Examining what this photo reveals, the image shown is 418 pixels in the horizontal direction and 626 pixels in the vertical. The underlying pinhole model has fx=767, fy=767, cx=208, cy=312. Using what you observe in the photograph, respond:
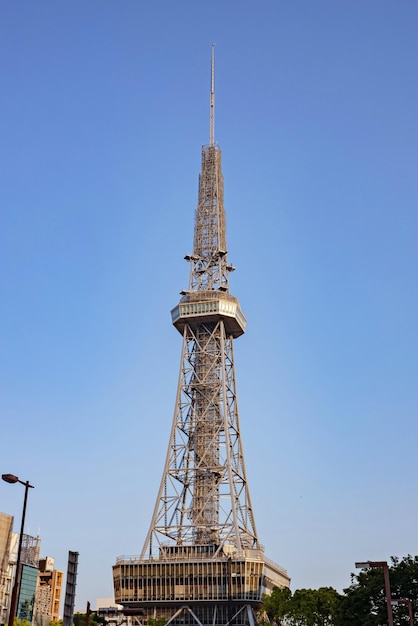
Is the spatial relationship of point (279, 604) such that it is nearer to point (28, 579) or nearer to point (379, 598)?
point (379, 598)

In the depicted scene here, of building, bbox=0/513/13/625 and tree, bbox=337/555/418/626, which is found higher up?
building, bbox=0/513/13/625

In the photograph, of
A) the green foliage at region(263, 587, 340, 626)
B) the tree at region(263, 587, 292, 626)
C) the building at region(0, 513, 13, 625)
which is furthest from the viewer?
the building at region(0, 513, 13, 625)

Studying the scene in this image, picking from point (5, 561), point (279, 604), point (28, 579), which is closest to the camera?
point (279, 604)

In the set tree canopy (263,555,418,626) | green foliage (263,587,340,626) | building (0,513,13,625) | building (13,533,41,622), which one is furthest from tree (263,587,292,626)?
building (13,533,41,622)

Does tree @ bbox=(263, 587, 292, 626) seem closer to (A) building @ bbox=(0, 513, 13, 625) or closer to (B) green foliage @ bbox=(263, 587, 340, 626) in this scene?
(B) green foliage @ bbox=(263, 587, 340, 626)

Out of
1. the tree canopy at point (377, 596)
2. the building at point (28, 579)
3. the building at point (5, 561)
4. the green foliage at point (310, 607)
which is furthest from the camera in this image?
the building at point (28, 579)

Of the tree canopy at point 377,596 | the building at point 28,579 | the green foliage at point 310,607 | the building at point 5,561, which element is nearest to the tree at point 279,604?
the green foliage at point 310,607

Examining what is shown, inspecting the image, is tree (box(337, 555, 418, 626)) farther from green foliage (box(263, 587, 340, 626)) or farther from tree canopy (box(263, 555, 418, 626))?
green foliage (box(263, 587, 340, 626))

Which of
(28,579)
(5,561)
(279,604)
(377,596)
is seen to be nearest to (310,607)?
(279,604)

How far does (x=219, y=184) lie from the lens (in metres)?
172

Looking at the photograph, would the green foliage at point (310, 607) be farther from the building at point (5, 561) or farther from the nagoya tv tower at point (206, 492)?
the building at point (5, 561)

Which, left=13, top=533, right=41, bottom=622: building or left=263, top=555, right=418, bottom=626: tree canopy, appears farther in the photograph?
left=13, top=533, right=41, bottom=622: building

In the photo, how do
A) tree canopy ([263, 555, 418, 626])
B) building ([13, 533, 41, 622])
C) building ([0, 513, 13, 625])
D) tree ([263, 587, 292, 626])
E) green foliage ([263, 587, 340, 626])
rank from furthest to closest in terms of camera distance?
building ([13, 533, 41, 622])
building ([0, 513, 13, 625])
tree ([263, 587, 292, 626])
green foliage ([263, 587, 340, 626])
tree canopy ([263, 555, 418, 626])

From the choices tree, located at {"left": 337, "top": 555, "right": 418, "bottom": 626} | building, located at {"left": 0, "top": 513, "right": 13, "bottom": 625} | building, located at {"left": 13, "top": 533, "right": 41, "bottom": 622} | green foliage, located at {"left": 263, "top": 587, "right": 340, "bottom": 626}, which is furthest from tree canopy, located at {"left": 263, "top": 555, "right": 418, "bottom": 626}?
building, located at {"left": 13, "top": 533, "right": 41, "bottom": 622}
